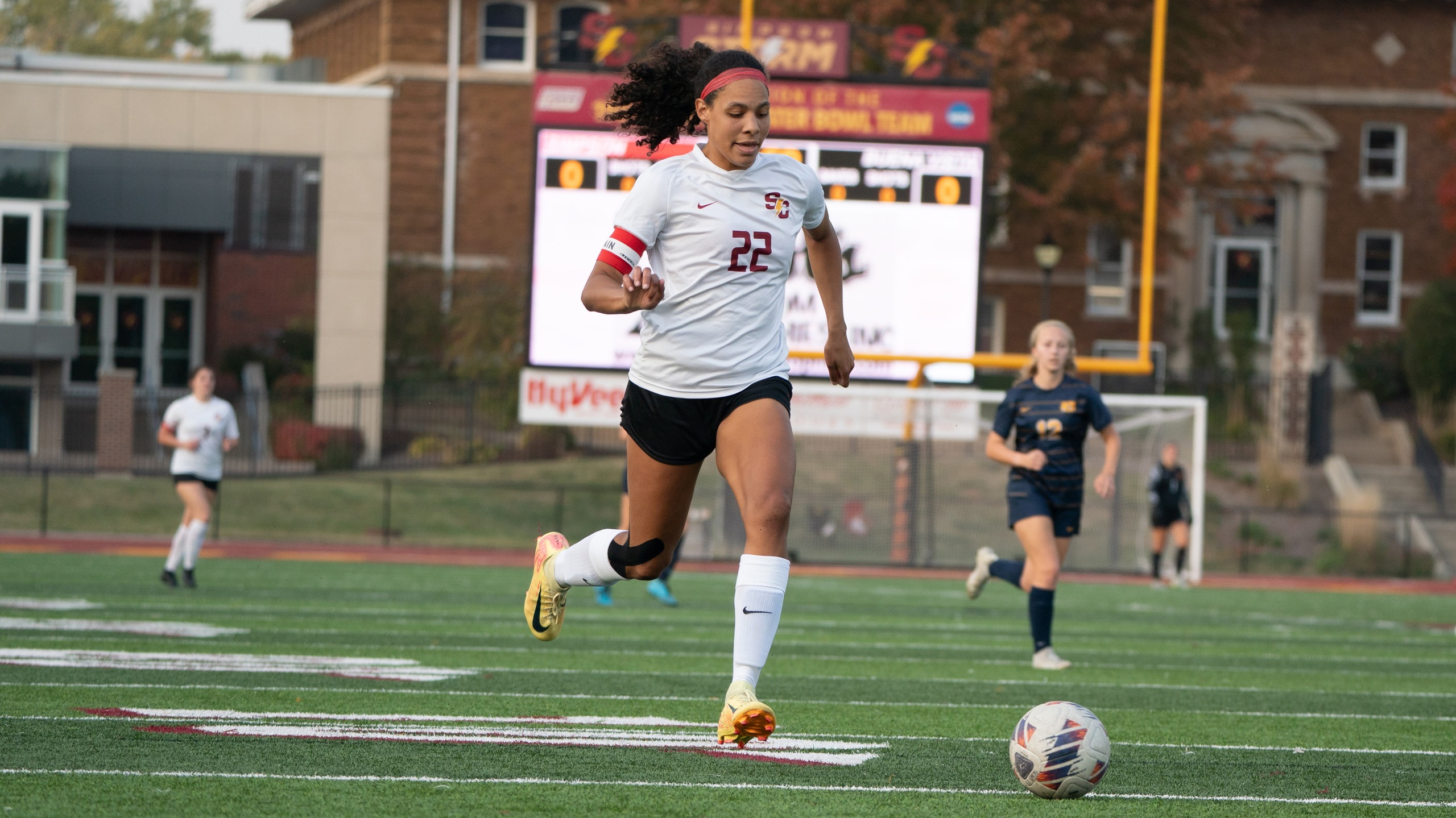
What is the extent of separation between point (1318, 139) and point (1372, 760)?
106ft

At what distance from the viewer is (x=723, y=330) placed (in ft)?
18.2

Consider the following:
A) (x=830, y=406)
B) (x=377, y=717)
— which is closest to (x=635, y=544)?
(x=377, y=717)

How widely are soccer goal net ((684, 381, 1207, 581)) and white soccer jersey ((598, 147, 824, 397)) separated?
49.1ft

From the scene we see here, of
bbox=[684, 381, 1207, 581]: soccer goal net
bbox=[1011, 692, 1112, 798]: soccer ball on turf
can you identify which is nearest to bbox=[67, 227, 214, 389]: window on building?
bbox=[684, 381, 1207, 581]: soccer goal net

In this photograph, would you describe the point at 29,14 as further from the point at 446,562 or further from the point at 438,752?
the point at 438,752

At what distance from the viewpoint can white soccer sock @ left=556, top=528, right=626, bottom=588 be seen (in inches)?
239

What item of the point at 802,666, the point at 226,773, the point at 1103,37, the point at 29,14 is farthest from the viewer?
the point at 29,14

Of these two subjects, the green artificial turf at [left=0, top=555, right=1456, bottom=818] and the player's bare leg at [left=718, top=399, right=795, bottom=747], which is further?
the player's bare leg at [left=718, top=399, right=795, bottom=747]

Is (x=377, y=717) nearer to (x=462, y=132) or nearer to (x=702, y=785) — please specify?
(x=702, y=785)

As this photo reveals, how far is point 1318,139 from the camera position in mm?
35938

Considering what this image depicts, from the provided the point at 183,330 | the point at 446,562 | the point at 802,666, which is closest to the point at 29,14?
the point at 183,330

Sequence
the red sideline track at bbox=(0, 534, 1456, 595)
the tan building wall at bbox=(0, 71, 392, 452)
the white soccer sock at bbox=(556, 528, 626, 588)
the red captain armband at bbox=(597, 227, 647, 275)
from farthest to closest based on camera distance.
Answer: the tan building wall at bbox=(0, 71, 392, 452)
the red sideline track at bbox=(0, 534, 1456, 595)
the white soccer sock at bbox=(556, 528, 626, 588)
the red captain armband at bbox=(597, 227, 647, 275)

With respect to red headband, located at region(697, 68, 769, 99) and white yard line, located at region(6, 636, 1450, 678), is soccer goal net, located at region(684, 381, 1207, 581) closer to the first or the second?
white yard line, located at region(6, 636, 1450, 678)

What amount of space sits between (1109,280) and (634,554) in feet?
105
